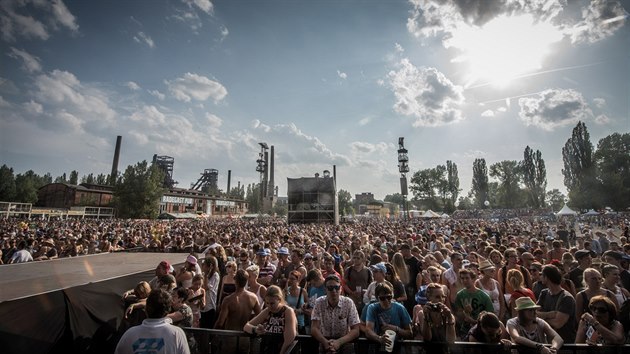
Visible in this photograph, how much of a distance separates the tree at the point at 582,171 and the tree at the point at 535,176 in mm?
11974

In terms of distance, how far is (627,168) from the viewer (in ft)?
170

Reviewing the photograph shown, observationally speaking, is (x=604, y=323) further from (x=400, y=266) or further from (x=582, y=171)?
(x=582, y=171)

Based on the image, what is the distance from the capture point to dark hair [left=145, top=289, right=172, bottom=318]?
2663 millimetres

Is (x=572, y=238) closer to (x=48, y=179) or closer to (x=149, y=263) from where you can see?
(x=149, y=263)

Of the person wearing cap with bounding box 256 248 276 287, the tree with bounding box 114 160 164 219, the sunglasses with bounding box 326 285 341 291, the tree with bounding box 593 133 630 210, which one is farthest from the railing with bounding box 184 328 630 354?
the tree with bounding box 593 133 630 210

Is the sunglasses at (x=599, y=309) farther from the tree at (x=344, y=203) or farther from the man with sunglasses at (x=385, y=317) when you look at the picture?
the tree at (x=344, y=203)

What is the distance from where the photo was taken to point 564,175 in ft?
201

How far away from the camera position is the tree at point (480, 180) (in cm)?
7850

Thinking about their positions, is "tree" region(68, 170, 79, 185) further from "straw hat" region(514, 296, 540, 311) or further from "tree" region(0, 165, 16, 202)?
"straw hat" region(514, 296, 540, 311)

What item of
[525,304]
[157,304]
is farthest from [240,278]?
[525,304]

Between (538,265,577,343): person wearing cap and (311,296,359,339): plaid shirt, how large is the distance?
2.74m

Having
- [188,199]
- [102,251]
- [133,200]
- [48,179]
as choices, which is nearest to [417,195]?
[188,199]

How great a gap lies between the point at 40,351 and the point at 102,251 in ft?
39.9

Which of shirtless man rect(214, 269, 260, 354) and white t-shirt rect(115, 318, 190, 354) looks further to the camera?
shirtless man rect(214, 269, 260, 354)
